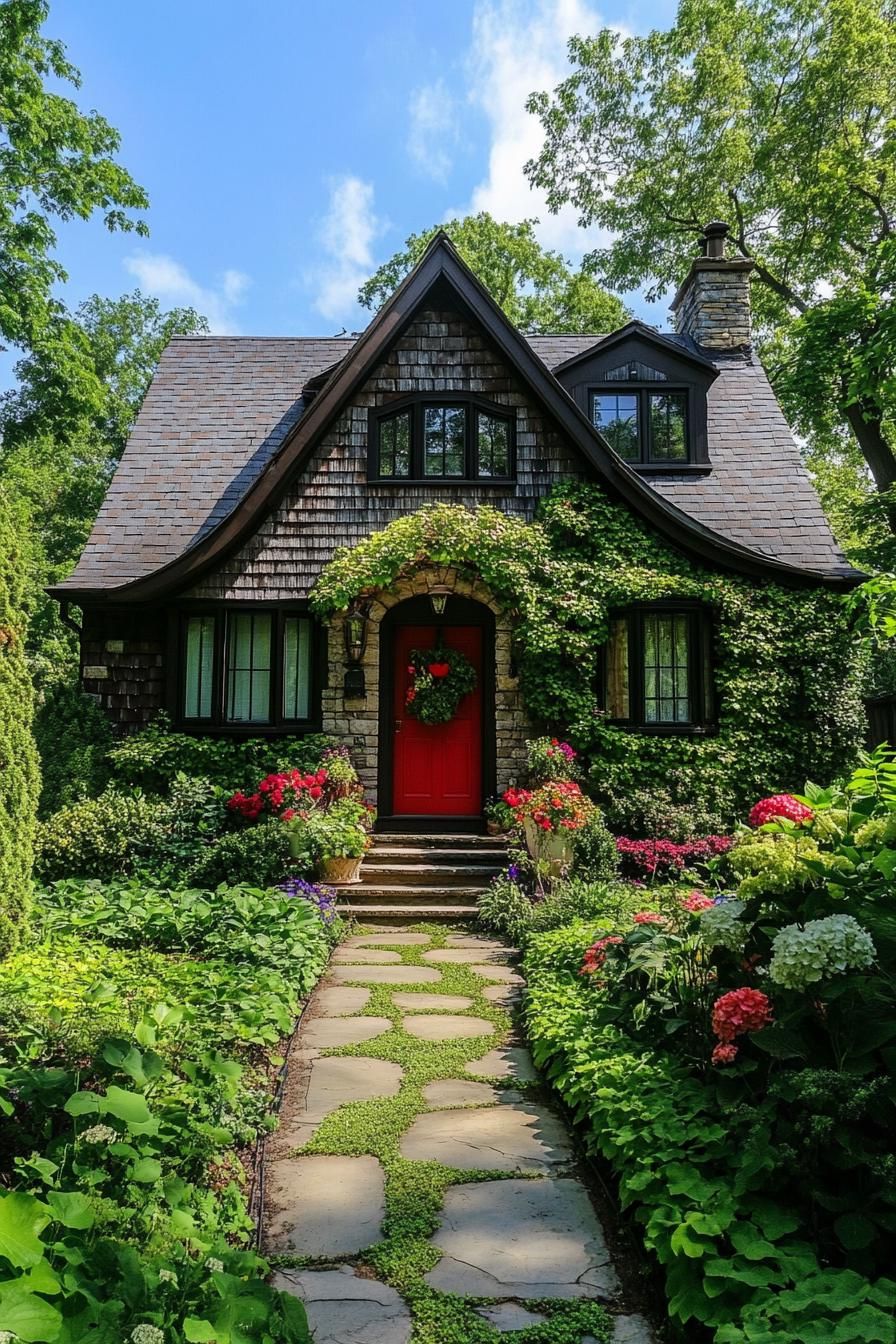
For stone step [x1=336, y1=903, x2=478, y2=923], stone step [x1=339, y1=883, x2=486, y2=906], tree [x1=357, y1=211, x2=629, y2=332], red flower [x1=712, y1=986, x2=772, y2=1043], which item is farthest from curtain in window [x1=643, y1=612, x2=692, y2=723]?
tree [x1=357, y1=211, x2=629, y2=332]

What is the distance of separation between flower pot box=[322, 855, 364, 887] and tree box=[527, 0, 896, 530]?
12.7 m

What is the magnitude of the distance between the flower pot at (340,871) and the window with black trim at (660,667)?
3337 millimetres

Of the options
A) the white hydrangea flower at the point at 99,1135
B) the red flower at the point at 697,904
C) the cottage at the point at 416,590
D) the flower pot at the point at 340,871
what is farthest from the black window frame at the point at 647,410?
the white hydrangea flower at the point at 99,1135

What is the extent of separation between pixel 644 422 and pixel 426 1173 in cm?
1011

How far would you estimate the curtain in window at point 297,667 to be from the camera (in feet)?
33.0

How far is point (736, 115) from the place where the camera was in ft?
69.8

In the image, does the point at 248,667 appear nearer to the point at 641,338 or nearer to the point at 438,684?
the point at 438,684

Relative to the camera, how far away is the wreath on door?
9.80m

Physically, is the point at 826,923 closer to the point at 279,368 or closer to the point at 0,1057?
the point at 0,1057

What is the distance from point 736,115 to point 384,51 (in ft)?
50.4

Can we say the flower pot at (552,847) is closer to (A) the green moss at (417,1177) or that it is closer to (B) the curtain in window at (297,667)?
(A) the green moss at (417,1177)

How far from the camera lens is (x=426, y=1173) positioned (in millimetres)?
3346

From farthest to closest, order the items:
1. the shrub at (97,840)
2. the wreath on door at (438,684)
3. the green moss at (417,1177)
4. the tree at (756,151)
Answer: the tree at (756,151) < the wreath on door at (438,684) < the shrub at (97,840) < the green moss at (417,1177)

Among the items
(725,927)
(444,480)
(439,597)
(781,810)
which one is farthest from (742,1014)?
(444,480)
